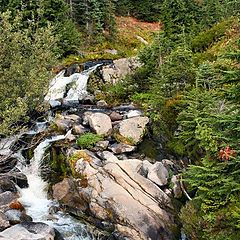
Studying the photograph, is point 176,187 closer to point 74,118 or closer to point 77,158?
A: point 77,158

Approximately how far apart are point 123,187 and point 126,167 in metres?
1.14

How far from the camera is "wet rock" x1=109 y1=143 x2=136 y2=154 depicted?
16953 mm

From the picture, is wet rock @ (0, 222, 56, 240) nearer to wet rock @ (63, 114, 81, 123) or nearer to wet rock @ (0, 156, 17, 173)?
wet rock @ (0, 156, 17, 173)

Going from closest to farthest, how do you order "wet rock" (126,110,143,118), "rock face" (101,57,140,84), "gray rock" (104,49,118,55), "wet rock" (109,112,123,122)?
"wet rock" (109,112,123,122)
"wet rock" (126,110,143,118)
"rock face" (101,57,140,84)
"gray rock" (104,49,118,55)

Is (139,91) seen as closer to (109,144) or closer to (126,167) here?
(109,144)

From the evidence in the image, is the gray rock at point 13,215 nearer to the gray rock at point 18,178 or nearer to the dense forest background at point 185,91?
the gray rock at point 18,178

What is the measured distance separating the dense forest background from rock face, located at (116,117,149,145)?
→ 0.64m

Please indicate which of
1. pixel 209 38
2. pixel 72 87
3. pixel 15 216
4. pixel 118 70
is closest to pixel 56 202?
pixel 15 216

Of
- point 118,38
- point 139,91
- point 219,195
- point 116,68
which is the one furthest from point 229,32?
point 118,38

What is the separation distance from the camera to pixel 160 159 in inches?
657

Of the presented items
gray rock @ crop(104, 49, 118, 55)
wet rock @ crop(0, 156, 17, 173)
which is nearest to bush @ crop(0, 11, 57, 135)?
wet rock @ crop(0, 156, 17, 173)

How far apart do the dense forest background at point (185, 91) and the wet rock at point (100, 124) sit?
7.57 ft

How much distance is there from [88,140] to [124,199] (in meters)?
4.66

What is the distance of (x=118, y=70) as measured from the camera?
32.0 metres
